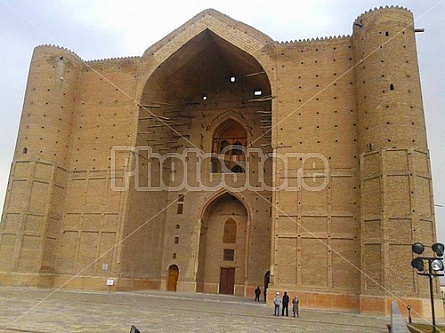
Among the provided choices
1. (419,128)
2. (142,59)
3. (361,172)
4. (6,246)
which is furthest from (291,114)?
(6,246)

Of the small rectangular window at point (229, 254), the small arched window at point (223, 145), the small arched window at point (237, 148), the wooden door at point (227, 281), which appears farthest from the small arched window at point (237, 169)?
the wooden door at point (227, 281)

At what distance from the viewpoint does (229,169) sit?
1150 inches

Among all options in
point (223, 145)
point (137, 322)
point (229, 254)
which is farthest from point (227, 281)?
point (137, 322)

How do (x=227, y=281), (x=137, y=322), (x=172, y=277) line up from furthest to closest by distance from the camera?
(x=172, y=277) < (x=227, y=281) < (x=137, y=322)

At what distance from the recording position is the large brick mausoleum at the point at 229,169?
19047 millimetres

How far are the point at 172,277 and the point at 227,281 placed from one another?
3603mm

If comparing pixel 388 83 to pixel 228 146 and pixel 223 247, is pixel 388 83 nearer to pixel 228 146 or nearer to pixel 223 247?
pixel 228 146

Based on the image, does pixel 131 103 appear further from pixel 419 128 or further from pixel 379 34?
pixel 419 128

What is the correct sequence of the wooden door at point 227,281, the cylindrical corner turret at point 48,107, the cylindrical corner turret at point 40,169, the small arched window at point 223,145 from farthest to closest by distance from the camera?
the small arched window at point 223,145, the wooden door at point 227,281, the cylindrical corner turret at point 48,107, the cylindrical corner turret at point 40,169

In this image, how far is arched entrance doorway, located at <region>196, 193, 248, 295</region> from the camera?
89.1 feet

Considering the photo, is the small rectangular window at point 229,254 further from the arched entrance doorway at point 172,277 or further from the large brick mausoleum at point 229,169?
the arched entrance doorway at point 172,277

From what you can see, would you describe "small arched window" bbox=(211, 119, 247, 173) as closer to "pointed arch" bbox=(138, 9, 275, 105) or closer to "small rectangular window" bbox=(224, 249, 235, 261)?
"pointed arch" bbox=(138, 9, 275, 105)

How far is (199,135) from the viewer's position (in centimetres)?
2958

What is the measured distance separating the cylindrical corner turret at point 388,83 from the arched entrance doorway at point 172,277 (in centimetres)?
1440
